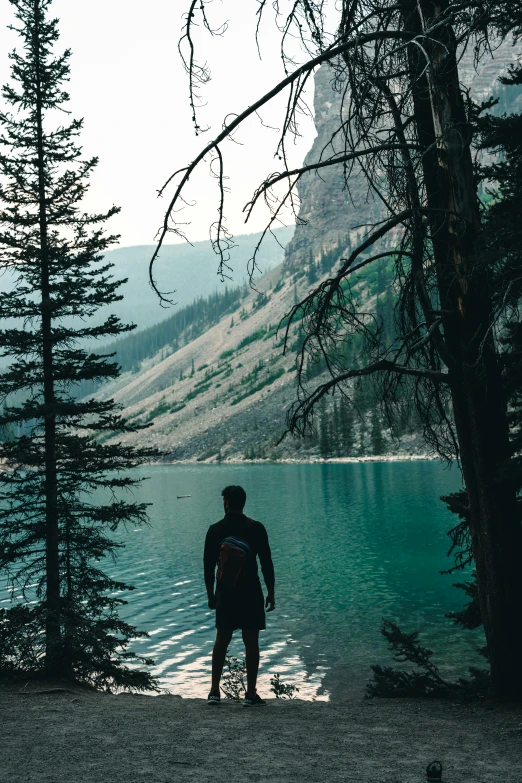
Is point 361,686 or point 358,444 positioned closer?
point 361,686

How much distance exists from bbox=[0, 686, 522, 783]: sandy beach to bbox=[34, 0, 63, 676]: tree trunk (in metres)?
6.65

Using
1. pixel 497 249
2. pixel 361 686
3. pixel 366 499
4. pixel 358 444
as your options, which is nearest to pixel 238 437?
pixel 358 444

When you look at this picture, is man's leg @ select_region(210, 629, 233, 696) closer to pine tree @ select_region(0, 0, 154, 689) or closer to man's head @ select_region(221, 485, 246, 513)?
man's head @ select_region(221, 485, 246, 513)

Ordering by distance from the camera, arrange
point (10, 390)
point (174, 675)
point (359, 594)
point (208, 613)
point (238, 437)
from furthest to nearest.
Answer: point (238, 437)
point (359, 594)
point (208, 613)
point (174, 675)
point (10, 390)

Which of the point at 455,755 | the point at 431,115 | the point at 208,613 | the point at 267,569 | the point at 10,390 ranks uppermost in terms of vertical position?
the point at 431,115

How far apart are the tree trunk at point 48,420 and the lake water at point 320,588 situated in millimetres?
4357

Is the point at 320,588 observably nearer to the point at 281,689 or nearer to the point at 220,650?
the point at 281,689

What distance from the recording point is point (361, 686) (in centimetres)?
1611

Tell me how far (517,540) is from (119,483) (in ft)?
32.1

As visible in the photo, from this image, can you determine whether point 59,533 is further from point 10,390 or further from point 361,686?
point 361,686

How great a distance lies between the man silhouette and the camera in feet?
22.0

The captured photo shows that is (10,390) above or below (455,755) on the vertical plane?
above

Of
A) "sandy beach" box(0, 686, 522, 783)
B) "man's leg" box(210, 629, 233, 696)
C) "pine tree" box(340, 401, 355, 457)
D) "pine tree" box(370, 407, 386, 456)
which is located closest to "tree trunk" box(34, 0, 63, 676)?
"sandy beach" box(0, 686, 522, 783)

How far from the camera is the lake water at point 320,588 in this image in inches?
722
